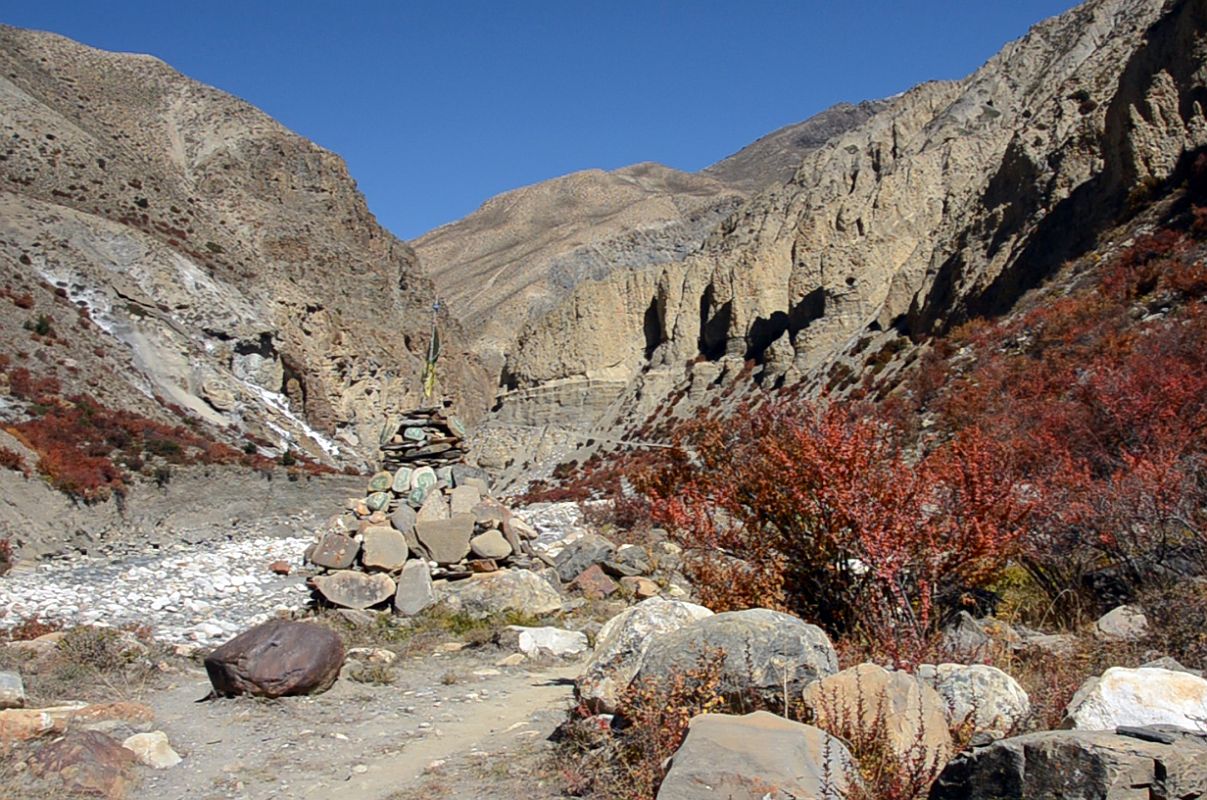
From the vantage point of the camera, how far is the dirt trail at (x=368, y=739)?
4.84 m

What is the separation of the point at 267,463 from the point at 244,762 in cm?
1964

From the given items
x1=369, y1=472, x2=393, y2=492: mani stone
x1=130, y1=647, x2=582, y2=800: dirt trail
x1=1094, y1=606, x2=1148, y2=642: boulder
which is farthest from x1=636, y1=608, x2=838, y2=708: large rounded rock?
x1=369, y1=472, x2=393, y2=492: mani stone

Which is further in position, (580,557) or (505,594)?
(580,557)

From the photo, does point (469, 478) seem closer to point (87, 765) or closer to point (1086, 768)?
point (87, 765)

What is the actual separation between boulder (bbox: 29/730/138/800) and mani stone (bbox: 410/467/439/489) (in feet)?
21.5

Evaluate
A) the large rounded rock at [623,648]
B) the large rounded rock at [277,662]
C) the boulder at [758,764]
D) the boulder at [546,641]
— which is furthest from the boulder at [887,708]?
the boulder at [546,641]

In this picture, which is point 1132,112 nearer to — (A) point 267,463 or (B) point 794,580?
(B) point 794,580

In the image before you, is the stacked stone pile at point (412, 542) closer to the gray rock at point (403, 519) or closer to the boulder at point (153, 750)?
the gray rock at point (403, 519)

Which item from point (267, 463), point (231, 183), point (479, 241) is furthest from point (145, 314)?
point (479, 241)

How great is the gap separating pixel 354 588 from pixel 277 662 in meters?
3.75

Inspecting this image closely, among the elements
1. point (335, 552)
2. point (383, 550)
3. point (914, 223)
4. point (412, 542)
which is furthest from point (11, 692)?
point (914, 223)

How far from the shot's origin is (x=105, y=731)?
17.9 ft

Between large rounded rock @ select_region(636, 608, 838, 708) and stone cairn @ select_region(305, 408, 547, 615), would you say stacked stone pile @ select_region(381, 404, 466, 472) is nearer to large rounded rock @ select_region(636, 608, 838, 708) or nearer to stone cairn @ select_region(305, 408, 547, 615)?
stone cairn @ select_region(305, 408, 547, 615)

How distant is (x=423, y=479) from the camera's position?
1159 centimetres
